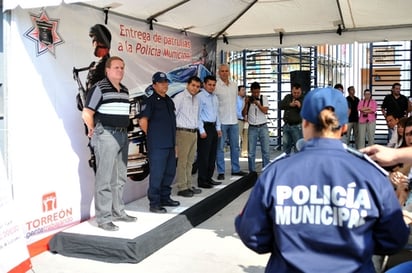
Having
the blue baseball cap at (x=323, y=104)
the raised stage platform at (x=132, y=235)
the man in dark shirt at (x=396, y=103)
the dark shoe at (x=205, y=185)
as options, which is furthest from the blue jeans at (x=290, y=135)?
the blue baseball cap at (x=323, y=104)

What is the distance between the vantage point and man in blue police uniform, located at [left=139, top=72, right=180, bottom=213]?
4.60 m

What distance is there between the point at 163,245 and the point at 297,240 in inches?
116

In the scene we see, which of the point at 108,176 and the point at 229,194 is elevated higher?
the point at 108,176

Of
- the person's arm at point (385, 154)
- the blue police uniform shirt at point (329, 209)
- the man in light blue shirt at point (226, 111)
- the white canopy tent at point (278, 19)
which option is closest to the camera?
the blue police uniform shirt at point (329, 209)

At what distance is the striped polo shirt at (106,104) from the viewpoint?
156 inches

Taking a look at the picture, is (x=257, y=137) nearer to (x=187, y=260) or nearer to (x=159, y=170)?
(x=159, y=170)

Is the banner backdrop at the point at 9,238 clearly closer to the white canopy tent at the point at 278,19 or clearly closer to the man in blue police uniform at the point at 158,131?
the man in blue police uniform at the point at 158,131

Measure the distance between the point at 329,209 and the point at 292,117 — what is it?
5.51 meters

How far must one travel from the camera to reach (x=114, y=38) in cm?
493

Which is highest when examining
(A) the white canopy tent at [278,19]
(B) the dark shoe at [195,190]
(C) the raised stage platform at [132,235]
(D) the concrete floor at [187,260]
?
(A) the white canopy tent at [278,19]

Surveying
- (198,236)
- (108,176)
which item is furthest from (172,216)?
(108,176)

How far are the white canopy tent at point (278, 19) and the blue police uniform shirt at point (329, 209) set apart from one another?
3763 millimetres

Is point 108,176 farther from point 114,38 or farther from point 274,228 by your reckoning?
point 274,228

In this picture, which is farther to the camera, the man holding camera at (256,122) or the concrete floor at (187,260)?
the man holding camera at (256,122)
